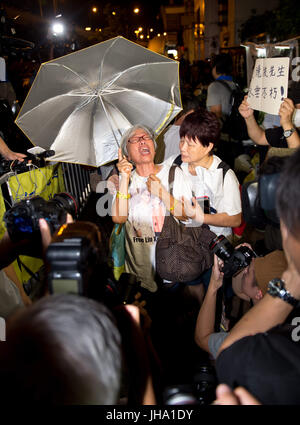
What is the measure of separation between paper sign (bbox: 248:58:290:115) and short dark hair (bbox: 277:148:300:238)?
6.10ft

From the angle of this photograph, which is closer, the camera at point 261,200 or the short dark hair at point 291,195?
the short dark hair at point 291,195

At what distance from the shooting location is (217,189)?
254 cm

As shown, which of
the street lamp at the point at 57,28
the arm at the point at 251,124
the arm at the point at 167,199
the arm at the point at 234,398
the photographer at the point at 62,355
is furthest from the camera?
the street lamp at the point at 57,28

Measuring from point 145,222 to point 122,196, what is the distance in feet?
0.89

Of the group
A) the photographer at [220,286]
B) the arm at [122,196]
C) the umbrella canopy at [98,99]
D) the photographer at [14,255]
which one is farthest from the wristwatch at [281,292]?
the umbrella canopy at [98,99]

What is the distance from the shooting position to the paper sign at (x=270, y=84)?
100 inches

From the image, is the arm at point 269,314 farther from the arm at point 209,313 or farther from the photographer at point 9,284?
the photographer at point 9,284

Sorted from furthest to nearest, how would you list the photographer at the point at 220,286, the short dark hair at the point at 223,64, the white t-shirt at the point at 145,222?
the short dark hair at the point at 223,64 → the white t-shirt at the point at 145,222 → the photographer at the point at 220,286

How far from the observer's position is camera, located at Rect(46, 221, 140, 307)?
0.96m

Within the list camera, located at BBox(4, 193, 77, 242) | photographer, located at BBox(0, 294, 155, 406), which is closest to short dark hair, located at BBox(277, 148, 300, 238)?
photographer, located at BBox(0, 294, 155, 406)

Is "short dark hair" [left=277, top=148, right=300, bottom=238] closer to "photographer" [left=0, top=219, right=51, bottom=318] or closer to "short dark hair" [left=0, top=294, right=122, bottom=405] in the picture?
"short dark hair" [left=0, top=294, right=122, bottom=405]

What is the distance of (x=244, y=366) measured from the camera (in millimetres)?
1067

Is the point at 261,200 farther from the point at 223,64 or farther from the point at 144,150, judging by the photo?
the point at 223,64
